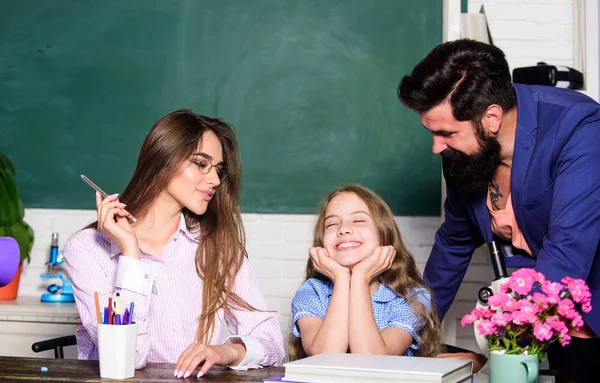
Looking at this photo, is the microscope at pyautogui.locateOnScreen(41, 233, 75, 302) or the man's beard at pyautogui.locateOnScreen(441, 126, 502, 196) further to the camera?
the microscope at pyautogui.locateOnScreen(41, 233, 75, 302)

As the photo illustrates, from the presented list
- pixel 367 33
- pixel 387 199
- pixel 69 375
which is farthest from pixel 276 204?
pixel 69 375

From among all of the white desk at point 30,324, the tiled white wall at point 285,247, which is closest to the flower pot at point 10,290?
the white desk at point 30,324

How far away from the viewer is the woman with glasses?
1846mm

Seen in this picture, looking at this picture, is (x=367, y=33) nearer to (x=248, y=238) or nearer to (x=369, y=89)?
(x=369, y=89)

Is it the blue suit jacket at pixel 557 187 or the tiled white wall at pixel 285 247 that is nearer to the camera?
the blue suit jacket at pixel 557 187

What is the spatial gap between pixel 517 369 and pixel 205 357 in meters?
0.60

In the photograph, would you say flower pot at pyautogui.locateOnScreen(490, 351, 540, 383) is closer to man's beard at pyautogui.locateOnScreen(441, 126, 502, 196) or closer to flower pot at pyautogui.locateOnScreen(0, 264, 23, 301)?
man's beard at pyautogui.locateOnScreen(441, 126, 502, 196)

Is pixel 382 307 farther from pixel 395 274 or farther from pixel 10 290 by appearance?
pixel 10 290

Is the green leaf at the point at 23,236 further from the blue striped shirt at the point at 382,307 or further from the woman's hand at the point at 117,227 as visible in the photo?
the blue striped shirt at the point at 382,307

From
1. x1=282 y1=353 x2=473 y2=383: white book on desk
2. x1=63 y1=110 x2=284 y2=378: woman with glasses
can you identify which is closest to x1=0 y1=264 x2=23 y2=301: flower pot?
x1=63 y1=110 x2=284 y2=378: woman with glasses

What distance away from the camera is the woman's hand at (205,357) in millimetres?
1362

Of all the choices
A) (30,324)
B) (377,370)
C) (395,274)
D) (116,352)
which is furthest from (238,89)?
(377,370)

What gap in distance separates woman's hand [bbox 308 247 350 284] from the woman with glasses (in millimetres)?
181

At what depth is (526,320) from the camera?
112 cm
